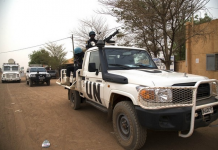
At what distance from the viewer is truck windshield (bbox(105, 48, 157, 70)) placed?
374 cm

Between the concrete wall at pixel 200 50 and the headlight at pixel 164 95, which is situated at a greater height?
the concrete wall at pixel 200 50

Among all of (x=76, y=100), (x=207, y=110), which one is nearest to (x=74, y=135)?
(x=76, y=100)

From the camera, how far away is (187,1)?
733cm

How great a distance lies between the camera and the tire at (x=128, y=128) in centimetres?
267

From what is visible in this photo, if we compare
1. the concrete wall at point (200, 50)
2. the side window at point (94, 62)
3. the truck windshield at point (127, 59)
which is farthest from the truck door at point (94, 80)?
the concrete wall at point (200, 50)

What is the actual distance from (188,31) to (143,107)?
8060mm

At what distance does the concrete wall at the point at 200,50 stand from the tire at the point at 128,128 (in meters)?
7.48

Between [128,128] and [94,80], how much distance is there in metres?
1.55

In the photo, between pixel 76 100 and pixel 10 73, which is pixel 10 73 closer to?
pixel 10 73

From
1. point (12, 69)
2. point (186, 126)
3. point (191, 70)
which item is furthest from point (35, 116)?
point (12, 69)

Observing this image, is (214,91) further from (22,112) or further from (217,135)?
(22,112)

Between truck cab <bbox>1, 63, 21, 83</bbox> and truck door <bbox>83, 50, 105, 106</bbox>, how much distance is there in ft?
60.2

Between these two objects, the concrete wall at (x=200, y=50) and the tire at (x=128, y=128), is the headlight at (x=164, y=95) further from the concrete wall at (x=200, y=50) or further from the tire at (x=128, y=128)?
the concrete wall at (x=200, y=50)

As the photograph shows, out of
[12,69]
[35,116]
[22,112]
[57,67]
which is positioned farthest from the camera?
[57,67]
